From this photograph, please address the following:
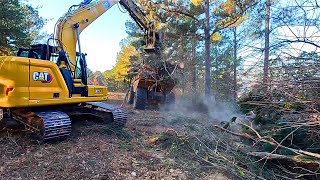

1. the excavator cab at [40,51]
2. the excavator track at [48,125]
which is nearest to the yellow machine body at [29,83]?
the excavator track at [48,125]

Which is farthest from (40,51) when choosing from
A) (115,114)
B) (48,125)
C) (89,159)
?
(89,159)

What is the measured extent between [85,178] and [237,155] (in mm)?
2264

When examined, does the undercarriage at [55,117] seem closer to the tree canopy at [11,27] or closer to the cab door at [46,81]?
the cab door at [46,81]

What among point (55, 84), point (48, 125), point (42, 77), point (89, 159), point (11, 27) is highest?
point (11, 27)

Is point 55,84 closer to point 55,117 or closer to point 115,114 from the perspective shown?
point 55,117

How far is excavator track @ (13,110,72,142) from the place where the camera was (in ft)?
13.3

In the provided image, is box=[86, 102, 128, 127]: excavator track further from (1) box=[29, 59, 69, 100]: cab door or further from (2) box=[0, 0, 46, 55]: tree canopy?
(2) box=[0, 0, 46, 55]: tree canopy

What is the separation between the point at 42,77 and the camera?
433cm

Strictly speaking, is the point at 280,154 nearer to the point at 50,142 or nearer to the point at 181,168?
the point at 181,168

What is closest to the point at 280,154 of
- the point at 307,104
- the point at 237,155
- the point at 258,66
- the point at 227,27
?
the point at 237,155

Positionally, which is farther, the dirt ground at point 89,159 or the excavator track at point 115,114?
the excavator track at point 115,114

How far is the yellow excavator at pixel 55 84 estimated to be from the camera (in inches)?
159

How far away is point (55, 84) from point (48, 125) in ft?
2.79

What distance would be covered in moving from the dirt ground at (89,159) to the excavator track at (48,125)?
0.15 meters
